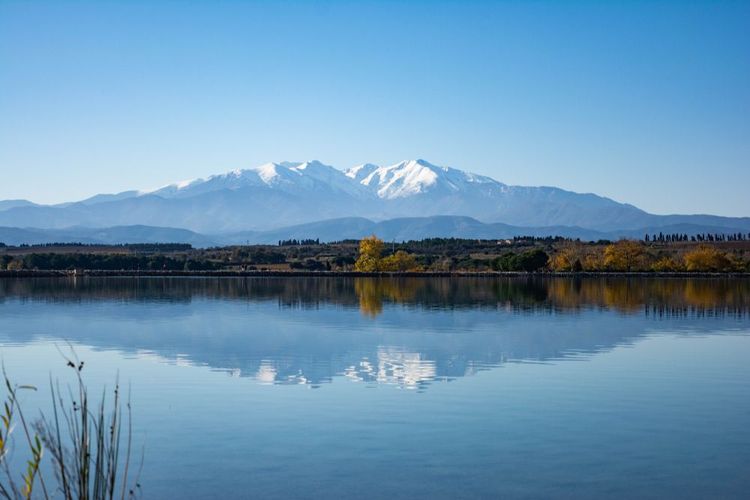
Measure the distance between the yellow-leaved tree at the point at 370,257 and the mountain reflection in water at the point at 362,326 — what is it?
148ft

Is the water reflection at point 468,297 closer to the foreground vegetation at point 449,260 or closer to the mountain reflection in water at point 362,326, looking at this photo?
the mountain reflection in water at point 362,326

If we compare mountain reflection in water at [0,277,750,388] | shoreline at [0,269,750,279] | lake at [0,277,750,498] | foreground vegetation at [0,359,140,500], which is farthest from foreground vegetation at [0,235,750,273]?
foreground vegetation at [0,359,140,500]

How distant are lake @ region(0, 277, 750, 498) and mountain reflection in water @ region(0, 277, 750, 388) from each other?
191 mm

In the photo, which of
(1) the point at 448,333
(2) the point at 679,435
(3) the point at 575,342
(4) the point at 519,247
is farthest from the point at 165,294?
(4) the point at 519,247

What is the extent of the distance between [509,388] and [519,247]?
133 m

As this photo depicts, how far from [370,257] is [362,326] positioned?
246 feet

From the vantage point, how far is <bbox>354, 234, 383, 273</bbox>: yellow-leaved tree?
373ft

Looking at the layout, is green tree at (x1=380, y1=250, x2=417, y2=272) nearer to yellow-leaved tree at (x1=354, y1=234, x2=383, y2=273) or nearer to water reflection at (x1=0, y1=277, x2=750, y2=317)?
yellow-leaved tree at (x1=354, y1=234, x2=383, y2=273)

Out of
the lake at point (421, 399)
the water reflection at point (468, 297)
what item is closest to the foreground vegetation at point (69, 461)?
the lake at point (421, 399)

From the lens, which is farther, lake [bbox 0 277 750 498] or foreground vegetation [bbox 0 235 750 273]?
foreground vegetation [bbox 0 235 750 273]

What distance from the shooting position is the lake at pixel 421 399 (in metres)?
14.1

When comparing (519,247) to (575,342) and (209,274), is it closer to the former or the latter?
(209,274)

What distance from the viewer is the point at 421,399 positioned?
20578 mm

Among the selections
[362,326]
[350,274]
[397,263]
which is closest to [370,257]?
[397,263]
